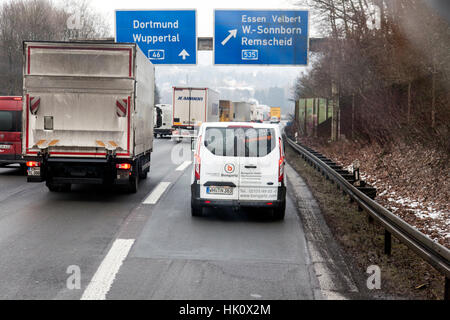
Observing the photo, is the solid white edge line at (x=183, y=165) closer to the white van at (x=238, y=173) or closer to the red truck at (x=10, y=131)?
the red truck at (x=10, y=131)

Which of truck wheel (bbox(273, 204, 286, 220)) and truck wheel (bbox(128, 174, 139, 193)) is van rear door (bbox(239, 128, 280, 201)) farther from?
truck wheel (bbox(128, 174, 139, 193))

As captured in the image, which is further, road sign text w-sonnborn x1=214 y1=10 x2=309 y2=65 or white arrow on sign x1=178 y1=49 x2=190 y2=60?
white arrow on sign x1=178 y1=49 x2=190 y2=60

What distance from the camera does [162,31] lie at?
25.7 metres

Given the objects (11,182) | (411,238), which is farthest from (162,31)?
(411,238)

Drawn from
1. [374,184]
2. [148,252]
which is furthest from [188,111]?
[148,252]

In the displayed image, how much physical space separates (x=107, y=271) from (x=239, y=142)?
4.49 metres

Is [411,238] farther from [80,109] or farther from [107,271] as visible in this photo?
[80,109]

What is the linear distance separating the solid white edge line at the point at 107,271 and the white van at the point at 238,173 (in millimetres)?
2172

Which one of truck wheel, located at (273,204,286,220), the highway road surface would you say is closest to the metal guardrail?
the highway road surface

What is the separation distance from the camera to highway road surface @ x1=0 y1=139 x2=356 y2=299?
644 cm

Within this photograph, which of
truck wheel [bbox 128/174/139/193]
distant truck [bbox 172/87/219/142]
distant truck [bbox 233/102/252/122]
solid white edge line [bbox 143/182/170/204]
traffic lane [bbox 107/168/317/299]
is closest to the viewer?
traffic lane [bbox 107/168/317/299]

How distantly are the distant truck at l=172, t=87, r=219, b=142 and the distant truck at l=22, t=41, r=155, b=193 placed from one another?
81.6 ft

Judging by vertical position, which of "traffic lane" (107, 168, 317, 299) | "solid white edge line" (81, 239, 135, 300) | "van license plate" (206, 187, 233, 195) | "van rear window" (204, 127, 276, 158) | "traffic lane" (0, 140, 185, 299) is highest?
"van rear window" (204, 127, 276, 158)

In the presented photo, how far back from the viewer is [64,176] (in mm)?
12820
